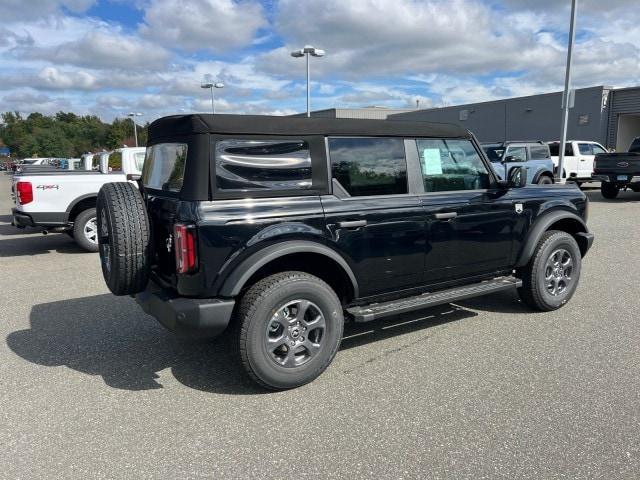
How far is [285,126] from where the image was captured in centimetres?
359

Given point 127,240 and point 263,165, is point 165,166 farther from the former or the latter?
point 263,165

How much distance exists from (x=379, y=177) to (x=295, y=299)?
1.23 m

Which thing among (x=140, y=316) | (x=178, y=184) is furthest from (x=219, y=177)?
(x=140, y=316)

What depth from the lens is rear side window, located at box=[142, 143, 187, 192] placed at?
350cm

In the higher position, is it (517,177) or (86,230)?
(517,177)

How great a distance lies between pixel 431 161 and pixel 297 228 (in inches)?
59.4

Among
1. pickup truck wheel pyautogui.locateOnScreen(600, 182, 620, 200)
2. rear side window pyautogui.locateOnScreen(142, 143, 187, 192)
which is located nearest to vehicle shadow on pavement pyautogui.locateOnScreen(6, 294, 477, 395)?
rear side window pyautogui.locateOnScreen(142, 143, 187, 192)

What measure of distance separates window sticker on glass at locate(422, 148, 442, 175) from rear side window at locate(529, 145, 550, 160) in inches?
485

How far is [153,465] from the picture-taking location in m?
2.68

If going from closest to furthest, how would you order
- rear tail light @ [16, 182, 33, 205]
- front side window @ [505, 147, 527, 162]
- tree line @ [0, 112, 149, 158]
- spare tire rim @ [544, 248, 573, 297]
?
spare tire rim @ [544, 248, 573, 297], rear tail light @ [16, 182, 33, 205], front side window @ [505, 147, 527, 162], tree line @ [0, 112, 149, 158]

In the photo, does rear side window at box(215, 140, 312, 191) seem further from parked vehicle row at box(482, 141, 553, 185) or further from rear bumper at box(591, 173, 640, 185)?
rear bumper at box(591, 173, 640, 185)

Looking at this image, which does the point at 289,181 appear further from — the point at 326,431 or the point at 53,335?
the point at 53,335

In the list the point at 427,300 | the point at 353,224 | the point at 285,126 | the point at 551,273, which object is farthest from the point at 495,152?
the point at 285,126

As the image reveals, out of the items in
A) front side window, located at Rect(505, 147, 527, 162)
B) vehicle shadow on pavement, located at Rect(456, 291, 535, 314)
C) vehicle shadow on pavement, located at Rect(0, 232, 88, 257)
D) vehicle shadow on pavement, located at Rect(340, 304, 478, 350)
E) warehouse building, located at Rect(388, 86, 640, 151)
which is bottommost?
vehicle shadow on pavement, located at Rect(340, 304, 478, 350)
